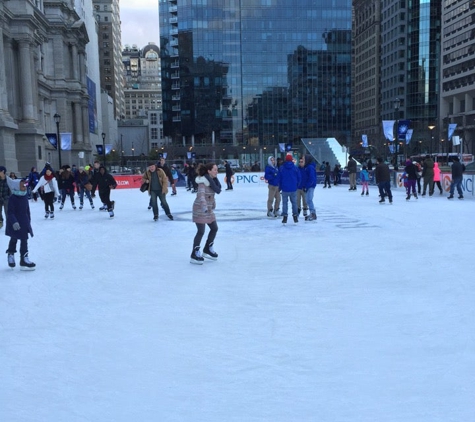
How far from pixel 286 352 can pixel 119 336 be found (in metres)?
1.60

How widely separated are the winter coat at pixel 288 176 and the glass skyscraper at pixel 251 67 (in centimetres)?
8137

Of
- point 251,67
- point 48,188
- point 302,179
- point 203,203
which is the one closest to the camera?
point 203,203

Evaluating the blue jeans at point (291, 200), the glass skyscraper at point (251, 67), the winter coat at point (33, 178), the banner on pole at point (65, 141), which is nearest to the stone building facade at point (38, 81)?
the banner on pole at point (65, 141)

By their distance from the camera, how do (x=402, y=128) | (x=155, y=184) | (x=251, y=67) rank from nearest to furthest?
(x=155, y=184) < (x=402, y=128) < (x=251, y=67)

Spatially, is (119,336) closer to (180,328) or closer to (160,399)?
(180,328)

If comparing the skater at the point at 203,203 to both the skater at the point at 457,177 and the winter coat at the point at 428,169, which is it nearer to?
the skater at the point at 457,177

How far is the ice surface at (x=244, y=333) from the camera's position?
3.35m

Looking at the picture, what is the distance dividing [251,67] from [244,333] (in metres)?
96.7

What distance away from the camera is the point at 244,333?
188 inches

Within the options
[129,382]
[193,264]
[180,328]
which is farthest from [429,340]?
[193,264]

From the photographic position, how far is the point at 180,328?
4.96 metres

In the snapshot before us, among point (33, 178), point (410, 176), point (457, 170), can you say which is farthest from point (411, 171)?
point (33, 178)

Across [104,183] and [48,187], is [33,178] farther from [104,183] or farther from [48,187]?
[104,183]

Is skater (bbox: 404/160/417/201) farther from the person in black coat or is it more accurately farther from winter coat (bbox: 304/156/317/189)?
the person in black coat
